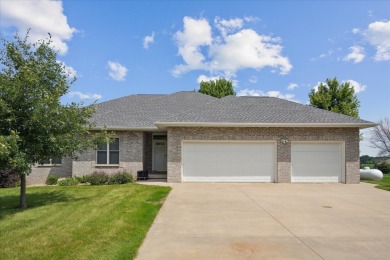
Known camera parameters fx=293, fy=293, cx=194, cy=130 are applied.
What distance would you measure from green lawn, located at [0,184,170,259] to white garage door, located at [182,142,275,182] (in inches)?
152

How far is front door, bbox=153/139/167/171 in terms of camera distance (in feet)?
62.8

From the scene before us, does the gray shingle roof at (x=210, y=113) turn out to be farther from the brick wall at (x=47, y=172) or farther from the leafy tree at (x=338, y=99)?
the leafy tree at (x=338, y=99)

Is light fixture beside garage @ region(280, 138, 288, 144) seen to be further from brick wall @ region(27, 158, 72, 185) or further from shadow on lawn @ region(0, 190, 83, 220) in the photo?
brick wall @ region(27, 158, 72, 185)

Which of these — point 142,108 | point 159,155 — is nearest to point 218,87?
point 142,108

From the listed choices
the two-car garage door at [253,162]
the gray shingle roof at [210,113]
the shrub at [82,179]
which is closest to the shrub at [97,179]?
the shrub at [82,179]

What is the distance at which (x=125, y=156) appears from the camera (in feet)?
55.5

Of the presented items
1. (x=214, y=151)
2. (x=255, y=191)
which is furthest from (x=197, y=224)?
(x=214, y=151)

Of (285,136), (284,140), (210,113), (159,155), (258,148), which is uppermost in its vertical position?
(210,113)

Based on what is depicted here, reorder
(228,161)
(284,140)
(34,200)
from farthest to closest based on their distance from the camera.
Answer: (228,161), (284,140), (34,200)

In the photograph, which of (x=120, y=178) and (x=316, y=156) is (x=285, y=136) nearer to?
(x=316, y=156)

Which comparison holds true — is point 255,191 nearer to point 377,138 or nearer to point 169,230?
point 169,230

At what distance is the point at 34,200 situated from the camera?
11.1m

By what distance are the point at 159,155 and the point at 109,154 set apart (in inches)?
136

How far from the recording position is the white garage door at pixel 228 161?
16031 millimetres
